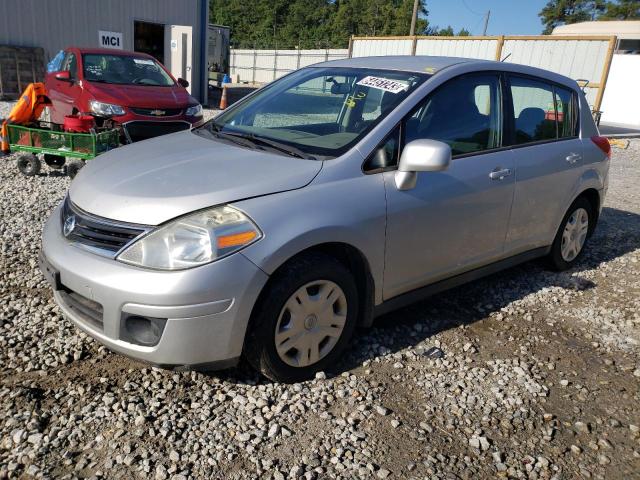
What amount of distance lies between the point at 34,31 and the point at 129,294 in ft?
51.6

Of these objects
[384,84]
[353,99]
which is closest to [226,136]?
[353,99]

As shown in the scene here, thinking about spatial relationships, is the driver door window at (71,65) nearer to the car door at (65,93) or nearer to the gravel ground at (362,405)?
the car door at (65,93)

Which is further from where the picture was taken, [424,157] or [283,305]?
[424,157]

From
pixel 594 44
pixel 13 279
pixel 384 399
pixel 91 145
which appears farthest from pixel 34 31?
pixel 384 399

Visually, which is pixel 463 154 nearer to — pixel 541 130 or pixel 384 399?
pixel 541 130

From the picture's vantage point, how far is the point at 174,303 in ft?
7.88

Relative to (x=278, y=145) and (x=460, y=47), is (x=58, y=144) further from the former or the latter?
(x=460, y=47)

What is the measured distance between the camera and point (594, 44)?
13.7 meters

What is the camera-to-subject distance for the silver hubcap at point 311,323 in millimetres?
2768

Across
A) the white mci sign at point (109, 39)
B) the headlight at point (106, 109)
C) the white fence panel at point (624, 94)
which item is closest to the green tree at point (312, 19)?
the white fence panel at point (624, 94)

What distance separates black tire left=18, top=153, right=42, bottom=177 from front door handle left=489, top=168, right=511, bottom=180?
6.04 metres

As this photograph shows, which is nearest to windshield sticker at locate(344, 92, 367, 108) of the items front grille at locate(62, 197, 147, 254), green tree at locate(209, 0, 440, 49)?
front grille at locate(62, 197, 147, 254)

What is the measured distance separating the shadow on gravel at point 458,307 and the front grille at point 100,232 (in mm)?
939

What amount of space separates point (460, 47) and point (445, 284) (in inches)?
553
